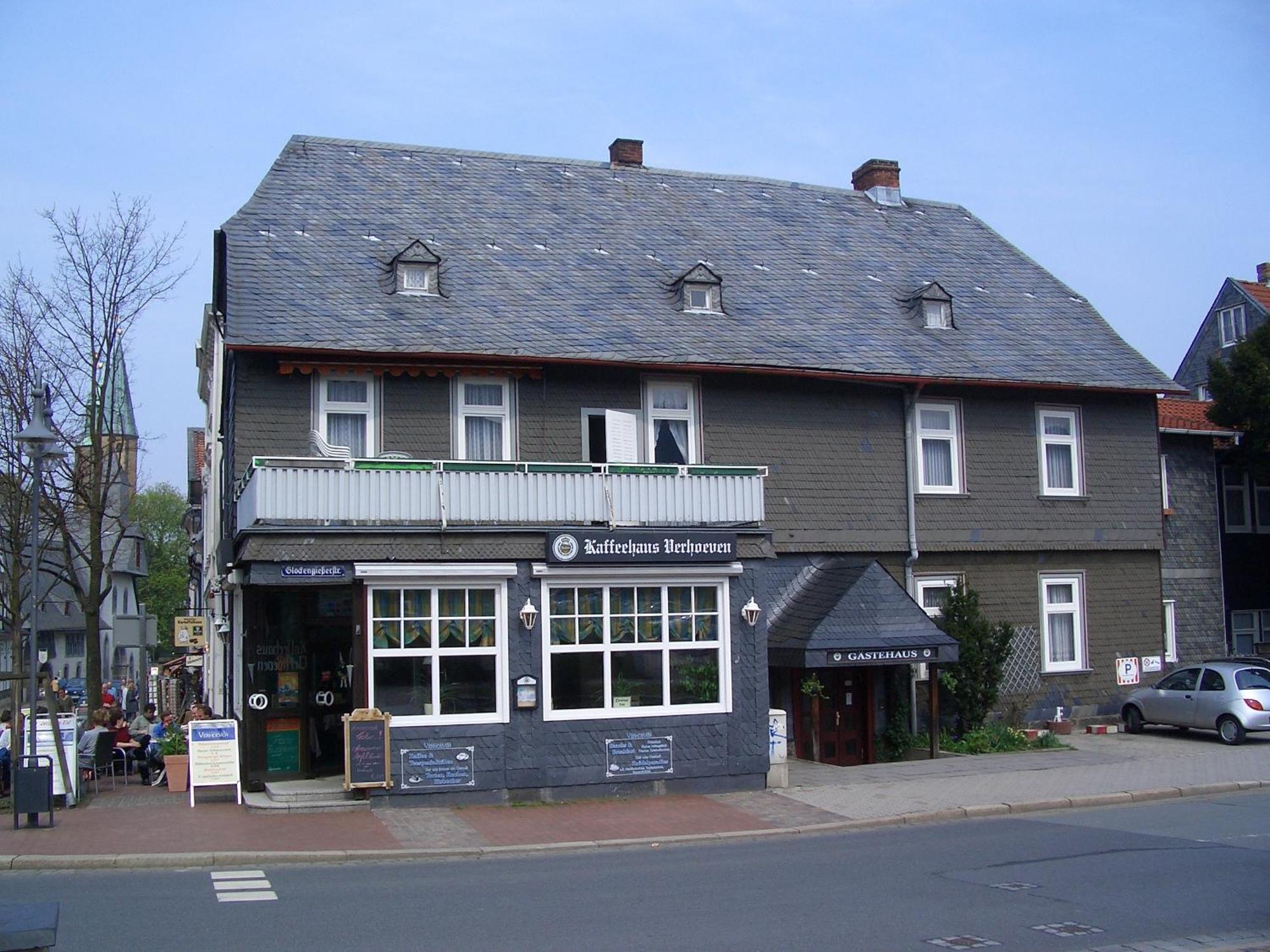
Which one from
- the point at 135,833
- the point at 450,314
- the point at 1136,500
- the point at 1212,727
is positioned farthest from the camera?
the point at 1136,500

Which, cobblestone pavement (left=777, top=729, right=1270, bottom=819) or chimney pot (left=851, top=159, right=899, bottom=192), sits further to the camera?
chimney pot (left=851, top=159, right=899, bottom=192)

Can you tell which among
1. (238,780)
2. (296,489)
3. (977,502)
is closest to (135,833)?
(238,780)

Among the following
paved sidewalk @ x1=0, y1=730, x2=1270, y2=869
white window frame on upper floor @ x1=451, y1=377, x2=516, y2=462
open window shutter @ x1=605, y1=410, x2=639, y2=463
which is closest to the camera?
paved sidewalk @ x1=0, y1=730, x2=1270, y2=869

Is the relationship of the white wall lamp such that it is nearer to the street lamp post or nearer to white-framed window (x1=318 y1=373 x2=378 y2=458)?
white-framed window (x1=318 y1=373 x2=378 y2=458)

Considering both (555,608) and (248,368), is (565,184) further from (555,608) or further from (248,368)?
(555,608)

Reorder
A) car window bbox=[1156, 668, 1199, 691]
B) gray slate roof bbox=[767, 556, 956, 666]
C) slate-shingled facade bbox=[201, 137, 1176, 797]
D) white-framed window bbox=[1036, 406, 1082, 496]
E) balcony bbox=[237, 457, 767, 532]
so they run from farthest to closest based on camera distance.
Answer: white-framed window bbox=[1036, 406, 1082, 496] < car window bbox=[1156, 668, 1199, 691] < gray slate roof bbox=[767, 556, 956, 666] < slate-shingled facade bbox=[201, 137, 1176, 797] < balcony bbox=[237, 457, 767, 532]

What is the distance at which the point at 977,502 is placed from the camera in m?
24.5

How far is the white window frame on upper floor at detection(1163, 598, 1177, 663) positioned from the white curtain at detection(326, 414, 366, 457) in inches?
724

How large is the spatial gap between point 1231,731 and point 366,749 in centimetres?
1554

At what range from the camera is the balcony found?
16906mm

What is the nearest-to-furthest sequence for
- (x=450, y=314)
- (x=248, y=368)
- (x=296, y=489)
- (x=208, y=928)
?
1. (x=208, y=928)
2. (x=296, y=489)
3. (x=248, y=368)
4. (x=450, y=314)

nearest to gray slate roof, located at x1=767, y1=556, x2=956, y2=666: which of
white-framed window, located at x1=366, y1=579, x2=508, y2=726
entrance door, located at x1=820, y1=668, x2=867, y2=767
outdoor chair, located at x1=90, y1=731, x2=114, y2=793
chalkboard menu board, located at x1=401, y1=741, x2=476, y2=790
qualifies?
entrance door, located at x1=820, y1=668, x2=867, y2=767

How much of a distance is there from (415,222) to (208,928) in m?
15.9

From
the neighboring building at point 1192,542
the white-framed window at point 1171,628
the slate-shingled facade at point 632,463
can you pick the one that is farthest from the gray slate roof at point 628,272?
the white-framed window at point 1171,628
